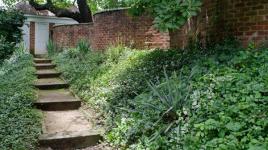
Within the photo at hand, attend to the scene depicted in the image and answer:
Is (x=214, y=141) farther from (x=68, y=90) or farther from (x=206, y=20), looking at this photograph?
(x=68, y=90)

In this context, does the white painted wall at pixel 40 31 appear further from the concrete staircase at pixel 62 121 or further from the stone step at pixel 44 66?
the concrete staircase at pixel 62 121

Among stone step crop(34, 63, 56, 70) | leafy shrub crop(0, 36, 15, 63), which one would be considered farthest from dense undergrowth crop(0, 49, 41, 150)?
leafy shrub crop(0, 36, 15, 63)

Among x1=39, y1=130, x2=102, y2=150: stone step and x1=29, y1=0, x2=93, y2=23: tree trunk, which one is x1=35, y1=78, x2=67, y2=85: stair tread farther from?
x1=29, y1=0, x2=93, y2=23: tree trunk

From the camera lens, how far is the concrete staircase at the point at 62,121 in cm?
595

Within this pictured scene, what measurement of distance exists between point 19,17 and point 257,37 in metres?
13.0

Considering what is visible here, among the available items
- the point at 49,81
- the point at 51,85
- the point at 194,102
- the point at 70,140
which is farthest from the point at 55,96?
the point at 194,102

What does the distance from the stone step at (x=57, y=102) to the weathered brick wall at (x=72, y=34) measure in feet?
21.3

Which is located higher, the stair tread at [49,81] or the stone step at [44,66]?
the stone step at [44,66]

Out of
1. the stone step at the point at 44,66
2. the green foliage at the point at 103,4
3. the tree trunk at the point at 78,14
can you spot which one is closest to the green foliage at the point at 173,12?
the stone step at the point at 44,66

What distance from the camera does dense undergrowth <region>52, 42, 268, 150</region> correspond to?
4082mm

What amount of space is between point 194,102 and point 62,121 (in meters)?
3.10

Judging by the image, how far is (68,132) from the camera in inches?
249

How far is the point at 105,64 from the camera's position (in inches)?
414

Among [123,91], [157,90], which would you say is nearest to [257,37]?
[157,90]
